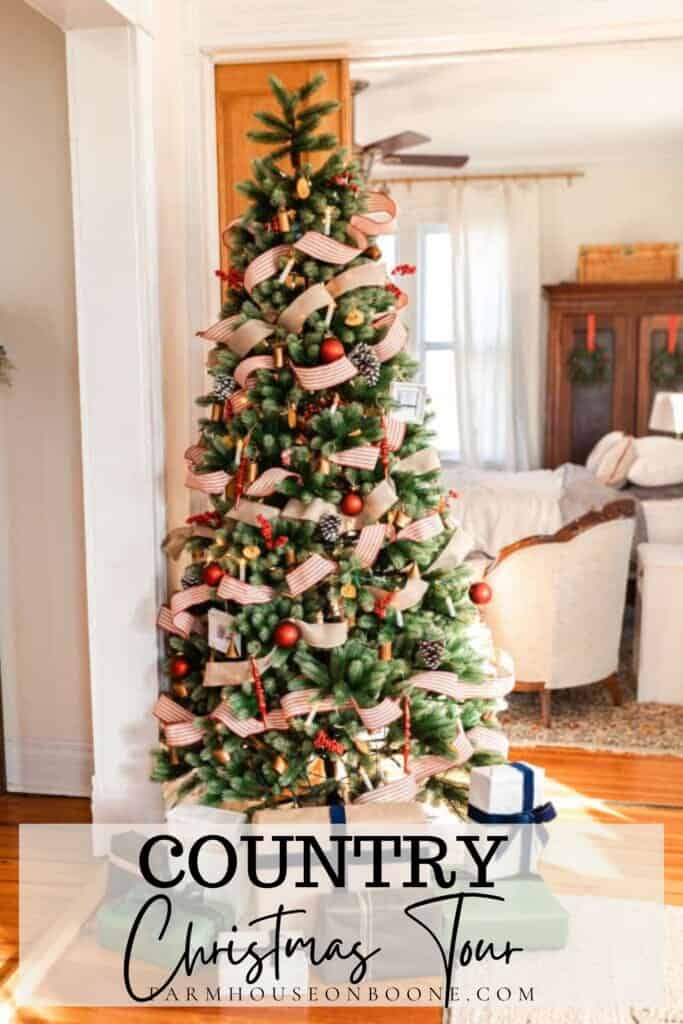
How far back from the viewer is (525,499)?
5445 mm

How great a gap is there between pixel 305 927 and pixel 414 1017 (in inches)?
13.9

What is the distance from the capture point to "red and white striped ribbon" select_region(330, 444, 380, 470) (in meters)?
2.79

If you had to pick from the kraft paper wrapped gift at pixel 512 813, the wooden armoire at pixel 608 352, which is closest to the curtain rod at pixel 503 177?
the wooden armoire at pixel 608 352

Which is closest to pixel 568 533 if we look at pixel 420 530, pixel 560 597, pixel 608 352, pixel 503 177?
pixel 560 597

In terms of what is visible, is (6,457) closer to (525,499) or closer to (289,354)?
(289,354)

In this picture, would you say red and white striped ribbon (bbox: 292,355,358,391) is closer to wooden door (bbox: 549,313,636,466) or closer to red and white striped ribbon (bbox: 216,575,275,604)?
red and white striped ribbon (bbox: 216,575,275,604)

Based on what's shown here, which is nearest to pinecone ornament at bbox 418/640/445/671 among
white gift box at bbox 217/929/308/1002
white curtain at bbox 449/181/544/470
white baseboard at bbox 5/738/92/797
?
white gift box at bbox 217/929/308/1002

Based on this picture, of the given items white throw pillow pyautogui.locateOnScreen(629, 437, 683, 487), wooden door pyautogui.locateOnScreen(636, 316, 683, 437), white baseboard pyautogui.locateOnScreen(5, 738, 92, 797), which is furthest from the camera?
wooden door pyautogui.locateOnScreen(636, 316, 683, 437)

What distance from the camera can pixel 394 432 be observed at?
2.87 meters

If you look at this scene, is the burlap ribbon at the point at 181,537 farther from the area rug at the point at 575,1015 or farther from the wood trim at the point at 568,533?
the wood trim at the point at 568,533

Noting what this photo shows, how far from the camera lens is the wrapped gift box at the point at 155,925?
8.86ft

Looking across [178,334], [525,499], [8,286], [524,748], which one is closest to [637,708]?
[524,748]

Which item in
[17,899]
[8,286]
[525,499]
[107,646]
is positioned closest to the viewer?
[17,899]

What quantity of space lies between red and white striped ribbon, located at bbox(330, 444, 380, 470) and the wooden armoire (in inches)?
216
